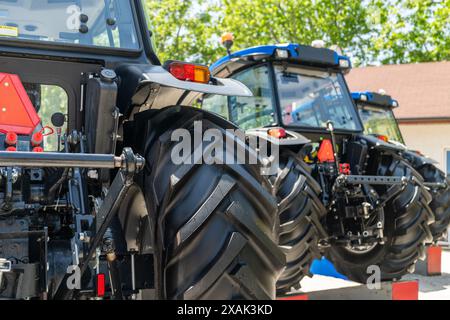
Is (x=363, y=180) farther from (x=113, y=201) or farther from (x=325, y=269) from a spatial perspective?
(x=113, y=201)

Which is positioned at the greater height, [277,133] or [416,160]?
[416,160]

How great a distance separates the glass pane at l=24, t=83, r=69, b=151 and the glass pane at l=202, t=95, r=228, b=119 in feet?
13.6

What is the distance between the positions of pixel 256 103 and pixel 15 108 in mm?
4227

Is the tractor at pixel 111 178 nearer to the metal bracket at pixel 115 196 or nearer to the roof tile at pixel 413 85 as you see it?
the metal bracket at pixel 115 196

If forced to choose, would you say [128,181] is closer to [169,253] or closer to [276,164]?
[169,253]

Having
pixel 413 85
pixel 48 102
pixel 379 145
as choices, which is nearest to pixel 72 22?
pixel 48 102

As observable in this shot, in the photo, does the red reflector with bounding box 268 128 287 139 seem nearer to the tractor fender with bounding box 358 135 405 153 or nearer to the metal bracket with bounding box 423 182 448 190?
the tractor fender with bounding box 358 135 405 153

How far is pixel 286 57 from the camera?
611cm

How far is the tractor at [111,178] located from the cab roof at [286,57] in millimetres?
3450

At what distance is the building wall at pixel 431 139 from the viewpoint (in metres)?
14.2

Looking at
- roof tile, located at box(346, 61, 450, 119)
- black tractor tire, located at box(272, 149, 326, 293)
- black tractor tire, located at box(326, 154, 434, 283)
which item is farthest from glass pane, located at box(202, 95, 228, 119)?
roof tile, located at box(346, 61, 450, 119)

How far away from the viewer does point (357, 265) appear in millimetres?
6219

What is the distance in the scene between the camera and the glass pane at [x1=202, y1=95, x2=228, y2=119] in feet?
22.1

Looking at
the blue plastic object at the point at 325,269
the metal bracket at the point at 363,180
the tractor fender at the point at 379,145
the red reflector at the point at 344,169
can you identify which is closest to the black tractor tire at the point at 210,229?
the metal bracket at the point at 363,180
